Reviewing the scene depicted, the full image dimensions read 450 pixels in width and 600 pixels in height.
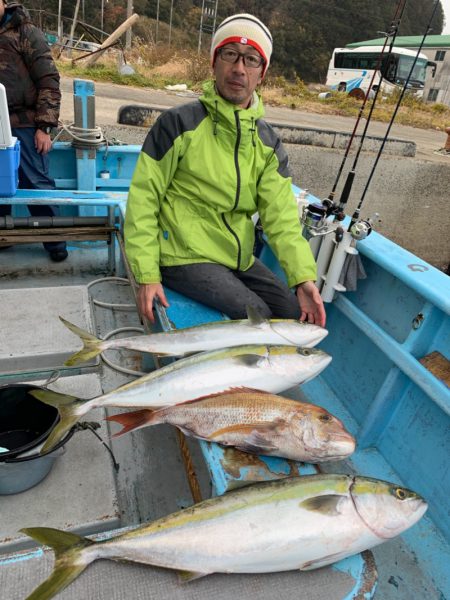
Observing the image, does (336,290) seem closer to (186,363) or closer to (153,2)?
(186,363)

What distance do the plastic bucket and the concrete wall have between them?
630 cm

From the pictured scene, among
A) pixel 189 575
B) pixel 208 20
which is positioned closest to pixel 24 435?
pixel 189 575

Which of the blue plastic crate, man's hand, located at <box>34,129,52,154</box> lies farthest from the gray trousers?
man's hand, located at <box>34,129,52,154</box>

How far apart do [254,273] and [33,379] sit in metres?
1.65

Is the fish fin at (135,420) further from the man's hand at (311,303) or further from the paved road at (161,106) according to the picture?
the paved road at (161,106)

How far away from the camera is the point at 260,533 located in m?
1.29

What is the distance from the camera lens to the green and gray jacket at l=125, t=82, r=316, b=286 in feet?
8.25

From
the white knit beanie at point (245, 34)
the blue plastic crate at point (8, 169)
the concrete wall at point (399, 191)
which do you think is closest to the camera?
the white knit beanie at point (245, 34)

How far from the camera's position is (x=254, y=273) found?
9.74ft

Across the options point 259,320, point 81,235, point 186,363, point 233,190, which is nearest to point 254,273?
point 233,190

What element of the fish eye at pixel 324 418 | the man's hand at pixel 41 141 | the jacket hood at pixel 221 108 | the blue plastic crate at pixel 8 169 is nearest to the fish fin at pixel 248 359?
the fish eye at pixel 324 418

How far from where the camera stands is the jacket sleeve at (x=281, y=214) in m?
2.67

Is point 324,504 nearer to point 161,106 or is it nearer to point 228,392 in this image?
point 228,392

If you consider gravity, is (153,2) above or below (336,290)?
above
